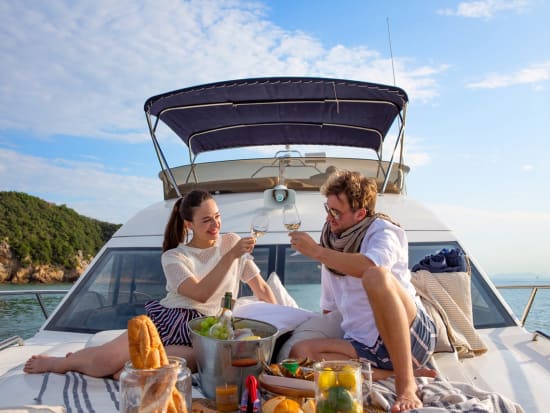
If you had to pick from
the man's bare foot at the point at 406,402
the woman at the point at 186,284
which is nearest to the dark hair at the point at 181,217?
the woman at the point at 186,284

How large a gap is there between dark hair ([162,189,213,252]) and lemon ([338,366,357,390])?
167 centimetres

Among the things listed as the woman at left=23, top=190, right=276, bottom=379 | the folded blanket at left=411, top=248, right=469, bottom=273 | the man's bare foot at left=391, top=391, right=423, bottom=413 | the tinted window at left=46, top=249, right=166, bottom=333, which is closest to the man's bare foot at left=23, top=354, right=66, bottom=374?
the woman at left=23, top=190, right=276, bottom=379

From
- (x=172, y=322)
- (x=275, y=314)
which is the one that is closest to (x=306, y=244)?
(x=275, y=314)

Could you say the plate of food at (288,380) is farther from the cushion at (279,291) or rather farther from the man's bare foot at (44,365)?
the cushion at (279,291)

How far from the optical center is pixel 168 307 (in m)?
2.88

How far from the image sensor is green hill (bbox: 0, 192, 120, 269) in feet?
140

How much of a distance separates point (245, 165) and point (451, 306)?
372 centimetres

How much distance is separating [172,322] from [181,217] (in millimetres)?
680

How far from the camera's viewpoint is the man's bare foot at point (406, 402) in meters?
1.97

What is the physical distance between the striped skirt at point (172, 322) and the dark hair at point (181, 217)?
0.42m

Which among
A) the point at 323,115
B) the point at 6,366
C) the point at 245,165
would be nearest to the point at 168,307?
the point at 6,366

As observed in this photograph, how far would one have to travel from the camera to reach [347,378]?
5.18ft

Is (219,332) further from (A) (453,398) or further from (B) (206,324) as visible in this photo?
(A) (453,398)

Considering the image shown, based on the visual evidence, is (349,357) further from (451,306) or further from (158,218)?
(158,218)
